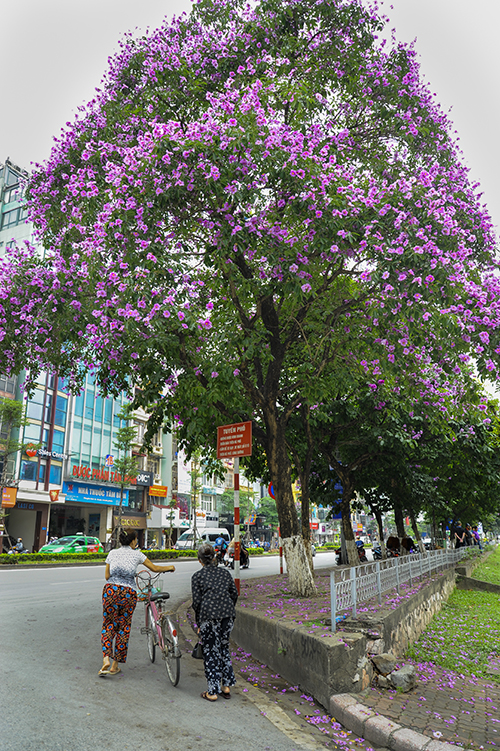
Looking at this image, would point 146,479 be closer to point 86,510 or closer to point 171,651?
point 86,510

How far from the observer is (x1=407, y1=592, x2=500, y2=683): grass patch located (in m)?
8.12

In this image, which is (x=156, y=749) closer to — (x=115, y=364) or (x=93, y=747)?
(x=93, y=747)

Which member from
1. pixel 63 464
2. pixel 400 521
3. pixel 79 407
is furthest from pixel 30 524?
pixel 400 521

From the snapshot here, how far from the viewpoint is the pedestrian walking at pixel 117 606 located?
5953 mm

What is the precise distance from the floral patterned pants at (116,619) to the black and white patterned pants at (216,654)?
901 millimetres

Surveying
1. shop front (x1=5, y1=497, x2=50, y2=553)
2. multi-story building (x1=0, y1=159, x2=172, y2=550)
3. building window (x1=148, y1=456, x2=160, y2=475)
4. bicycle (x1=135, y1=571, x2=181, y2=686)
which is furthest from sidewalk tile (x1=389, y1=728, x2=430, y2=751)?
building window (x1=148, y1=456, x2=160, y2=475)

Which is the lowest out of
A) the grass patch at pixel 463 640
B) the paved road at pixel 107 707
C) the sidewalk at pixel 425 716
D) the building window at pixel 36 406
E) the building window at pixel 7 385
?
the grass patch at pixel 463 640

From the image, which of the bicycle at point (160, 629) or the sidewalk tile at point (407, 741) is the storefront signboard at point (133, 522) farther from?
the sidewalk tile at point (407, 741)

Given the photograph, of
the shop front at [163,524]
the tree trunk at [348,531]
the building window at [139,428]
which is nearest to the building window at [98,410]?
the building window at [139,428]

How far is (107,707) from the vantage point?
4879 millimetres

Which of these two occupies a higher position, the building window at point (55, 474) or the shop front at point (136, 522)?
the building window at point (55, 474)

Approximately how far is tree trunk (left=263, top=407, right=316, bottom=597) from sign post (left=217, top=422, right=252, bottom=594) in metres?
0.85

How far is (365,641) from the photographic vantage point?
5.96 metres

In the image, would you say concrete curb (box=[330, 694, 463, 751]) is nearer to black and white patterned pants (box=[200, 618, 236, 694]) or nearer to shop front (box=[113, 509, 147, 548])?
black and white patterned pants (box=[200, 618, 236, 694])
